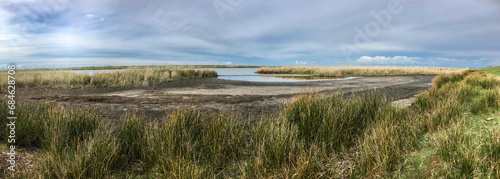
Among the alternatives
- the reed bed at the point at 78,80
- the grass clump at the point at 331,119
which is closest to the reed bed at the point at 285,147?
the grass clump at the point at 331,119

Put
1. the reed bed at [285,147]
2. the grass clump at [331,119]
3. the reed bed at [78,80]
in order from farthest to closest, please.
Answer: the reed bed at [78,80] → the grass clump at [331,119] → the reed bed at [285,147]

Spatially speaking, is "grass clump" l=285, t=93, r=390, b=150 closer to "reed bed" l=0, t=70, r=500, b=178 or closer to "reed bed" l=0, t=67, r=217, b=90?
"reed bed" l=0, t=70, r=500, b=178

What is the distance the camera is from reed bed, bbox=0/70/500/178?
303cm

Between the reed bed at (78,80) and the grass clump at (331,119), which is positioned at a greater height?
the reed bed at (78,80)

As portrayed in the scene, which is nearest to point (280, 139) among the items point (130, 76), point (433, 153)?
point (433, 153)

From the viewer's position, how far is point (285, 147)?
3.46 metres

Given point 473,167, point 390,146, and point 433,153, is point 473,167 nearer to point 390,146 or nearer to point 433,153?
point 433,153

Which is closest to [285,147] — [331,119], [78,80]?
[331,119]

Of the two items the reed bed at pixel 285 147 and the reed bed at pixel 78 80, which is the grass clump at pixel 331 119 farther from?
the reed bed at pixel 78 80

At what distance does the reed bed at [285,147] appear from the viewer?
3033 millimetres

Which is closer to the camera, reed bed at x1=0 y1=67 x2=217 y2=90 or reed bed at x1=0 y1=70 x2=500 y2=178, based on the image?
reed bed at x1=0 y1=70 x2=500 y2=178

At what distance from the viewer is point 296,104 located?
523 cm

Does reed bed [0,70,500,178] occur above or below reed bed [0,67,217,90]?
below

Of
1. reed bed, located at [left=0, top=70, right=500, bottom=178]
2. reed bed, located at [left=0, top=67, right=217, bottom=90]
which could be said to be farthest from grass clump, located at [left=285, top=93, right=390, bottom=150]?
reed bed, located at [left=0, top=67, right=217, bottom=90]
